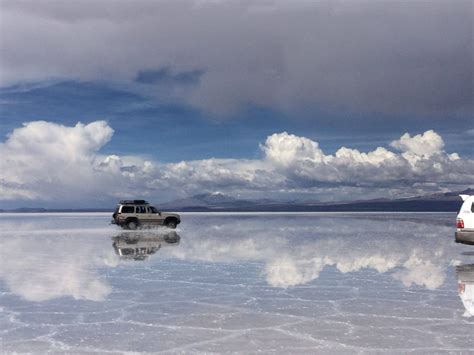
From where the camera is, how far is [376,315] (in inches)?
411

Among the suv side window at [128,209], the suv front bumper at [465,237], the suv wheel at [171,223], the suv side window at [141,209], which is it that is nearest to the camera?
the suv front bumper at [465,237]

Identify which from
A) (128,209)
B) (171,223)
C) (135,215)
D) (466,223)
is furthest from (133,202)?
(466,223)

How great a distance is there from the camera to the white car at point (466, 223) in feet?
59.7

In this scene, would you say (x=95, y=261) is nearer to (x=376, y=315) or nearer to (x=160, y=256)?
(x=160, y=256)

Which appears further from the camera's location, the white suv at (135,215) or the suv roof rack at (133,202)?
the suv roof rack at (133,202)

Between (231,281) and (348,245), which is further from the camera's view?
(348,245)

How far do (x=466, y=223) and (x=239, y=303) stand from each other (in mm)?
10008

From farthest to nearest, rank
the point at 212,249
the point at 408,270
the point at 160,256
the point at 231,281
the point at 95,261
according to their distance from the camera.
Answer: the point at 212,249, the point at 160,256, the point at 95,261, the point at 408,270, the point at 231,281

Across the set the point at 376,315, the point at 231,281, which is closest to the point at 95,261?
the point at 231,281

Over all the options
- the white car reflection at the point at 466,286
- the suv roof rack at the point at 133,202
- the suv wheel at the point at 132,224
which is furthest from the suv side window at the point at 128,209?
the white car reflection at the point at 466,286

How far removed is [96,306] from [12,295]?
2683mm

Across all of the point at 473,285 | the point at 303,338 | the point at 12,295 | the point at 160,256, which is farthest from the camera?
the point at 160,256

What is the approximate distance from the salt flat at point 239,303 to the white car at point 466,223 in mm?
841

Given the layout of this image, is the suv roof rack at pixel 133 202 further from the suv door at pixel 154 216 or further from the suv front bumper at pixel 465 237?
the suv front bumper at pixel 465 237
